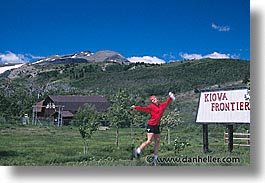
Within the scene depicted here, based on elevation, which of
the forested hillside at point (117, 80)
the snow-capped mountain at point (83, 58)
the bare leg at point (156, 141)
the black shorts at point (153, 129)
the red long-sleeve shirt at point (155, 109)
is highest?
the snow-capped mountain at point (83, 58)

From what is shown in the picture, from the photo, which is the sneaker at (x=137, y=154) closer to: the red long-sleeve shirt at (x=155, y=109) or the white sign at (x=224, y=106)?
the red long-sleeve shirt at (x=155, y=109)

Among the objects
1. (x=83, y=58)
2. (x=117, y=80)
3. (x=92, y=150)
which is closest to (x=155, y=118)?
(x=117, y=80)

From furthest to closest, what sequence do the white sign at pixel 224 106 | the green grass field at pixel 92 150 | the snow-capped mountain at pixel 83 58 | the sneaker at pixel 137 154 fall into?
the snow-capped mountain at pixel 83 58 < the white sign at pixel 224 106 < the sneaker at pixel 137 154 < the green grass field at pixel 92 150

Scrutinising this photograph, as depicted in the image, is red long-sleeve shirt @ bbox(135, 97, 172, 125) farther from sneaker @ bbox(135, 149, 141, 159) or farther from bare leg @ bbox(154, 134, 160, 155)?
sneaker @ bbox(135, 149, 141, 159)

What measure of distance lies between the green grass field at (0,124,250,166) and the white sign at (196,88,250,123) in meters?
0.46

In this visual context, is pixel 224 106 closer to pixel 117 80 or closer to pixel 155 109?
pixel 155 109

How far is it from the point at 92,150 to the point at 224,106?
242cm

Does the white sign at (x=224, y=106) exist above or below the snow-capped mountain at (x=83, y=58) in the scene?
below

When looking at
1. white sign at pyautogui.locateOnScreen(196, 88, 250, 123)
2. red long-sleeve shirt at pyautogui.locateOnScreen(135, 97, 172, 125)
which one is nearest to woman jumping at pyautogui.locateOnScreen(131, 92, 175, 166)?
red long-sleeve shirt at pyautogui.locateOnScreen(135, 97, 172, 125)

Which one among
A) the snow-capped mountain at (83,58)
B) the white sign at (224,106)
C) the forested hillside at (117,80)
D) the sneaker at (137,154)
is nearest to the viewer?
the sneaker at (137,154)

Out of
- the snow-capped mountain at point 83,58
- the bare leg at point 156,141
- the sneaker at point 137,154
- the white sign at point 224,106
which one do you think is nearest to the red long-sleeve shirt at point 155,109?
the bare leg at point 156,141

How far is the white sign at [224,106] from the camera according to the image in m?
8.97

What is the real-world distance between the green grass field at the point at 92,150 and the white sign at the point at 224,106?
46 centimetres

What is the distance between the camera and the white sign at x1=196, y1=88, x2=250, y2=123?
8969 millimetres
